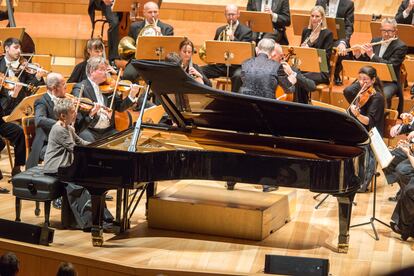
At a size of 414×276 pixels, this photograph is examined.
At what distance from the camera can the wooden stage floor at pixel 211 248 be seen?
492 cm

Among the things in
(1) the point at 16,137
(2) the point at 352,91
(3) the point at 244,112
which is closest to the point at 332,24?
(2) the point at 352,91

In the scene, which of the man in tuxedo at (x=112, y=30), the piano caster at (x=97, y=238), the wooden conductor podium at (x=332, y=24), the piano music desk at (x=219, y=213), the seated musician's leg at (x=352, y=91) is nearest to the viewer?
the piano caster at (x=97, y=238)

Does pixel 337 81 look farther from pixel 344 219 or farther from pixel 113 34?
pixel 344 219

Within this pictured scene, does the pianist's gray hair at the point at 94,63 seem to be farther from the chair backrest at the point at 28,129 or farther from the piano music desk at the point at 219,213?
the piano music desk at the point at 219,213

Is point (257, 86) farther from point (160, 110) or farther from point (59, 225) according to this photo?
point (59, 225)

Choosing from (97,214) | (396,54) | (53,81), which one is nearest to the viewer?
(97,214)

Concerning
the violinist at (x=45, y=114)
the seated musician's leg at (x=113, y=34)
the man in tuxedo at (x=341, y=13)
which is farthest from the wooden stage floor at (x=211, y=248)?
the seated musician's leg at (x=113, y=34)

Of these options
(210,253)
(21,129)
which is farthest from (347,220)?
(21,129)

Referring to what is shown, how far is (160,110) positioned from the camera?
699 centimetres

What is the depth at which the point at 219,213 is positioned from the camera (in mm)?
5988

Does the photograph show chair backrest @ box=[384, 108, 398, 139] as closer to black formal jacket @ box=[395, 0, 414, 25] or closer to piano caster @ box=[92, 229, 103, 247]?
black formal jacket @ box=[395, 0, 414, 25]

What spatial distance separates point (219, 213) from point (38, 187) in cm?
127

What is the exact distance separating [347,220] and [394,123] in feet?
6.27

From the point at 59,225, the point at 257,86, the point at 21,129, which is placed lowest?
the point at 59,225
